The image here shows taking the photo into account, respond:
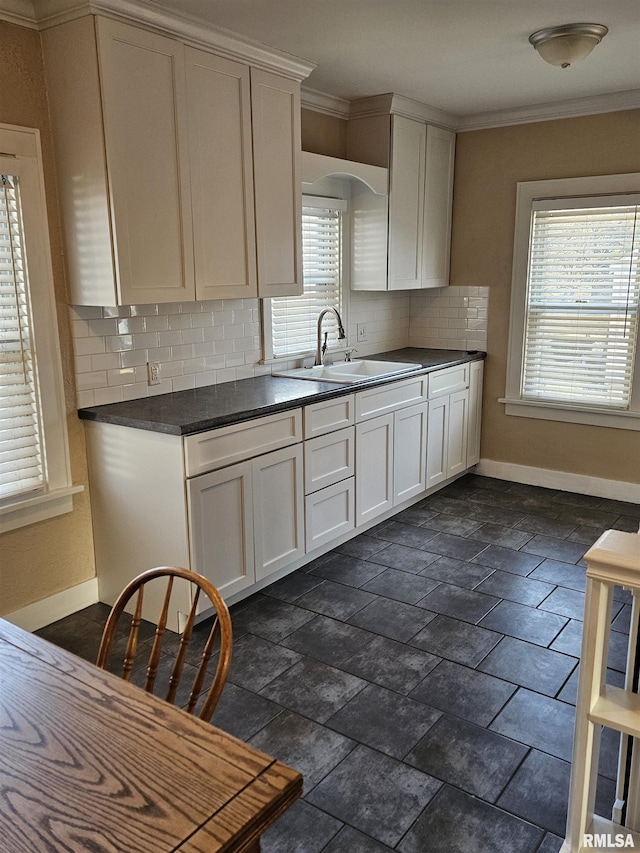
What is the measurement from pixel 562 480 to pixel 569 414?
48cm

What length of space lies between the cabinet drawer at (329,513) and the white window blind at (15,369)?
4.36 feet

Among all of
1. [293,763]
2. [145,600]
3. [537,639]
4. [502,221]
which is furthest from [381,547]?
[502,221]

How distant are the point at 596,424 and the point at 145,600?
3.22 meters

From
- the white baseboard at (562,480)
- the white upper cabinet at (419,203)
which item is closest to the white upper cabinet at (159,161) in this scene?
the white upper cabinet at (419,203)

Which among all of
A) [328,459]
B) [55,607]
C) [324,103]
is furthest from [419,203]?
[55,607]

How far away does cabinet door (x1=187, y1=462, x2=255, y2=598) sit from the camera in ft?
9.64

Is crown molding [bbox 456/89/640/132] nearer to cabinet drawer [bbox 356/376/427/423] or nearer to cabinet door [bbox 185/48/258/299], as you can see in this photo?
cabinet drawer [bbox 356/376/427/423]

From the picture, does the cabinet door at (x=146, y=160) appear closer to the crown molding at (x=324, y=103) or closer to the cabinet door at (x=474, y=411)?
the crown molding at (x=324, y=103)

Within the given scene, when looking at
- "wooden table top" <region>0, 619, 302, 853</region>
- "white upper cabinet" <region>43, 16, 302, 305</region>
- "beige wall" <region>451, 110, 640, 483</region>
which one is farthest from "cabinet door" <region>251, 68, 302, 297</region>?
"wooden table top" <region>0, 619, 302, 853</region>

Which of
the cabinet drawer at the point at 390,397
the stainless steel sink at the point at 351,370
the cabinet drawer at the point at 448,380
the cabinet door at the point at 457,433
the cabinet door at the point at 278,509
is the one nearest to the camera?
the cabinet door at the point at 278,509

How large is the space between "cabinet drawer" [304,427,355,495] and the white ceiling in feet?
6.25

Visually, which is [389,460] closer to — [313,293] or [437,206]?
[313,293]

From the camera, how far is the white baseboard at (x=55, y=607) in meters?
3.05

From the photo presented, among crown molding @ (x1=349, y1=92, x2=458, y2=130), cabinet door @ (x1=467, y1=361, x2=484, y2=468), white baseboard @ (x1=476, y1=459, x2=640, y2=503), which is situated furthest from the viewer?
cabinet door @ (x1=467, y1=361, x2=484, y2=468)
